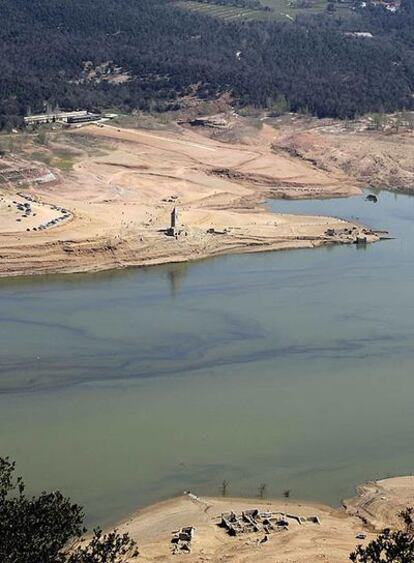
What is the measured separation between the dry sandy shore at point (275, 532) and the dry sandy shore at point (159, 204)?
24.3m

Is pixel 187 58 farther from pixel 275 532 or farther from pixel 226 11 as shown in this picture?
pixel 275 532

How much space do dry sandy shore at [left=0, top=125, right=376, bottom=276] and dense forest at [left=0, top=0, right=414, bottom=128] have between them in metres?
12.1

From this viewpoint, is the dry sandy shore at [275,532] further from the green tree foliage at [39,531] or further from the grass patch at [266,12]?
the grass patch at [266,12]

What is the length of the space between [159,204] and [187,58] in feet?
172

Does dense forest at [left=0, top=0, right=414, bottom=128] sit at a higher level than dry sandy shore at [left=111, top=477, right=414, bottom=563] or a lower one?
higher

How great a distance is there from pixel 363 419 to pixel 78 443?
921 centimetres

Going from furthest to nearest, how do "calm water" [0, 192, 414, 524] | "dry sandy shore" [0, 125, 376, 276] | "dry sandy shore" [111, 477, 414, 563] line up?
"dry sandy shore" [0, 125, 376, 276] < "calm water" [0, 192, 414, 524] < "dry sandy shore" [111, 477, 414, 563]

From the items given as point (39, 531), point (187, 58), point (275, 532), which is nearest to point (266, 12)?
point (187, 58)

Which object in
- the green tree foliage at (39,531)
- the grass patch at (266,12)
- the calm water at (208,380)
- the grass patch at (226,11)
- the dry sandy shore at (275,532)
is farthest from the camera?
the grass patch at (266,12)

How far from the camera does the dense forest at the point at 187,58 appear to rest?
314 ft

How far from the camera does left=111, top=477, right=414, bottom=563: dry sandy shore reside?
24.2 m

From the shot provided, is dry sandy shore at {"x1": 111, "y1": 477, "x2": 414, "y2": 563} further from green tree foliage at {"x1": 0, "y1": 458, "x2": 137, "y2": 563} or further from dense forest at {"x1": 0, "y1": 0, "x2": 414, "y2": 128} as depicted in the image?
dense forest at {"x1": 0, "y1": 0, "x2": 414, "y2": 128}

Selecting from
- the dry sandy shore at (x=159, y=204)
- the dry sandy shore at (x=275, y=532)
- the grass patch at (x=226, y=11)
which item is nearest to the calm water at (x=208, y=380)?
the dry sandy shore at (x=275, y=532)

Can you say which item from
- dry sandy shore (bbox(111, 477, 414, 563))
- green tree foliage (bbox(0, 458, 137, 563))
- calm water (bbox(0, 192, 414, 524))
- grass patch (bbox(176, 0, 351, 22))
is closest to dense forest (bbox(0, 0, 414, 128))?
grass patch (bbox(176, 0, 351, 22))
